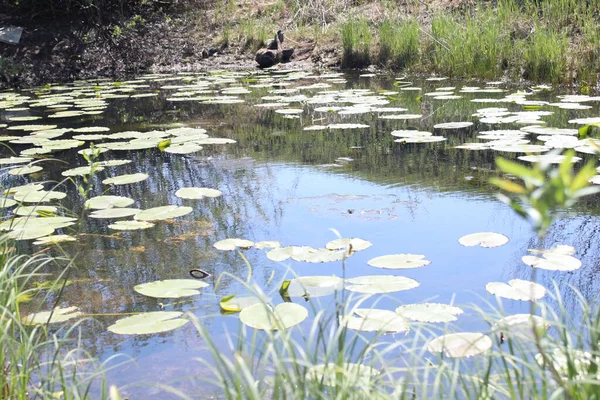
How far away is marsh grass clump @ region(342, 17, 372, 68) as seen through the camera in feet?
24.3

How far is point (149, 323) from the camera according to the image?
1.69 m

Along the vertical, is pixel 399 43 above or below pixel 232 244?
above

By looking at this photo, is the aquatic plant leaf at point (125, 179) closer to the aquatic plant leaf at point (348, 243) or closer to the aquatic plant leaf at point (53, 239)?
the aquatic plant leaf at point (53, 239)

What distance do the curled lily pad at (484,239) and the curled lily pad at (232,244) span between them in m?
0.67

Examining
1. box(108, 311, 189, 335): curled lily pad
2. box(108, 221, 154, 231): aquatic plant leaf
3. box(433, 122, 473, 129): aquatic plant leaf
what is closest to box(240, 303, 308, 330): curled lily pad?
box(108, 311, 189, 335): curled lily pad

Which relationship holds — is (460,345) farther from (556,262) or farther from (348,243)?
(348,243)

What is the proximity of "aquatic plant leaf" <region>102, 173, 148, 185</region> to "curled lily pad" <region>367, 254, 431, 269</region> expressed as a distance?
1.39 meters

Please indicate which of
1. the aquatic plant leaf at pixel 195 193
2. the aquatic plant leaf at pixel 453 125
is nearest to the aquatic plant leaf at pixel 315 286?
the aquatic plant leaf at pixel 195 193

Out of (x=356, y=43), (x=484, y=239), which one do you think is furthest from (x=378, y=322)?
(x=356, y=43)

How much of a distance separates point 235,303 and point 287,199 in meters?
1.06

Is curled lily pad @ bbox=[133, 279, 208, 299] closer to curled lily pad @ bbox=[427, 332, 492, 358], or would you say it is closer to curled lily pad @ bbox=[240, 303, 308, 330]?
curled lily pad @ bbox=[240, 303, 308, 330]

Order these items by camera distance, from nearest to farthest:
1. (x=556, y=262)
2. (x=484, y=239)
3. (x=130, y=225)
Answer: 1. (x=556, y=262)
2. (x=484, y=239)
3. (x=130, y=225)

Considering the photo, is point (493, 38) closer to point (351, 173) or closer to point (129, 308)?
point (351, 173)

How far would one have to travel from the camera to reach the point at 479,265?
199 centimetres
